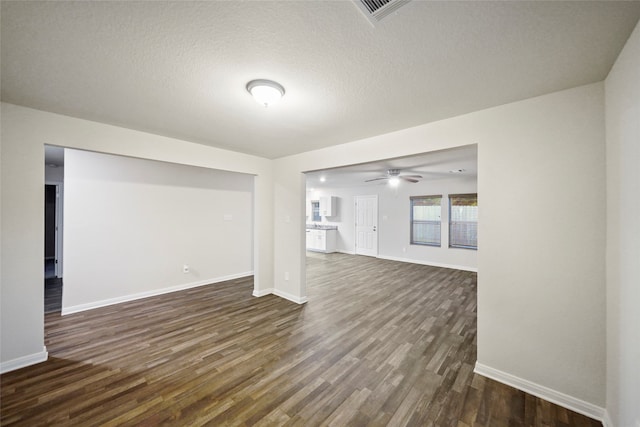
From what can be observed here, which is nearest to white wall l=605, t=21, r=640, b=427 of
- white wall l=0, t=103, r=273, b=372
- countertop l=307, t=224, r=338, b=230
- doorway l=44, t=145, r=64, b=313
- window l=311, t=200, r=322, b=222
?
white wall l=0, t=103, r=273, b=372

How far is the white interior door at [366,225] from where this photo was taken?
8203 mm

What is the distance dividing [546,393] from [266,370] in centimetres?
237

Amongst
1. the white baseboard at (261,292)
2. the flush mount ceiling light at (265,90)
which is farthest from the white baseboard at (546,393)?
the white baseboard at (261,292)

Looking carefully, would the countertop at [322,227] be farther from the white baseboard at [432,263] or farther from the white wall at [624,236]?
the white wall at [624,236]

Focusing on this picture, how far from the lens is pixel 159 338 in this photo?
9.29 ft

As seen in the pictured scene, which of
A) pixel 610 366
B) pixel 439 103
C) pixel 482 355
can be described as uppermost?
pixel 439 103

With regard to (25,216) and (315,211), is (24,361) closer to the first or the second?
(25,216)

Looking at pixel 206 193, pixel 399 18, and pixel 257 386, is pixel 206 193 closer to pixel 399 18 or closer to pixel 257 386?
pixel 257 386

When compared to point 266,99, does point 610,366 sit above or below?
below

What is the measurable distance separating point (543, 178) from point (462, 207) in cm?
504

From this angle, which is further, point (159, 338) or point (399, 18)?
point (159, 338)

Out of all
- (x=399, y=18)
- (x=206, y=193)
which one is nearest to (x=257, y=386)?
(x=399, y=18)

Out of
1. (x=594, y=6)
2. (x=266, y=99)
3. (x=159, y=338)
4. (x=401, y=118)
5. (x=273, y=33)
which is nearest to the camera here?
(x=594, y=6)

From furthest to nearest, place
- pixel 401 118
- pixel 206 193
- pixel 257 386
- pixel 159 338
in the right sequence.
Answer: pixel 206 193 < pixel 159 338 < pixel 401 118 < pixel 257 386
